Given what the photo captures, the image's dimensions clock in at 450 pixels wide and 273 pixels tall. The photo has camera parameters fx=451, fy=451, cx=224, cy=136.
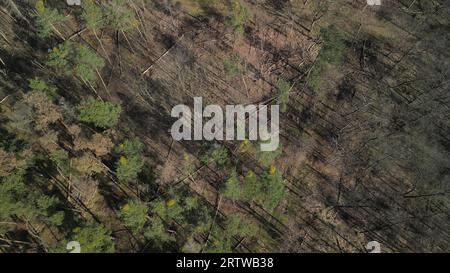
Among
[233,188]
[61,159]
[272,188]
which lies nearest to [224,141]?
[233,188]

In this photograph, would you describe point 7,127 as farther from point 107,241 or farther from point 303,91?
point 303,91

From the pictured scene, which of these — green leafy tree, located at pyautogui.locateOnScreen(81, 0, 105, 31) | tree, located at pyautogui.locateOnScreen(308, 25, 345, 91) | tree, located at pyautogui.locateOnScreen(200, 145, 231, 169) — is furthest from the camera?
tree, located at pyautogui.locateOnScreen(308, 25, 345, 91)

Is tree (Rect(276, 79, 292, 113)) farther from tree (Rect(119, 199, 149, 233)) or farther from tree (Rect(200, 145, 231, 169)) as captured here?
tree (Rect(119, 199, 149, 233))

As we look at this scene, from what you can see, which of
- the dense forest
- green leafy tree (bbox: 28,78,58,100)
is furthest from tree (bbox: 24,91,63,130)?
green leafy tree (bbox: 28,78,58,100)

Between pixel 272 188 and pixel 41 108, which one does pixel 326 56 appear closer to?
pixel 272 188
